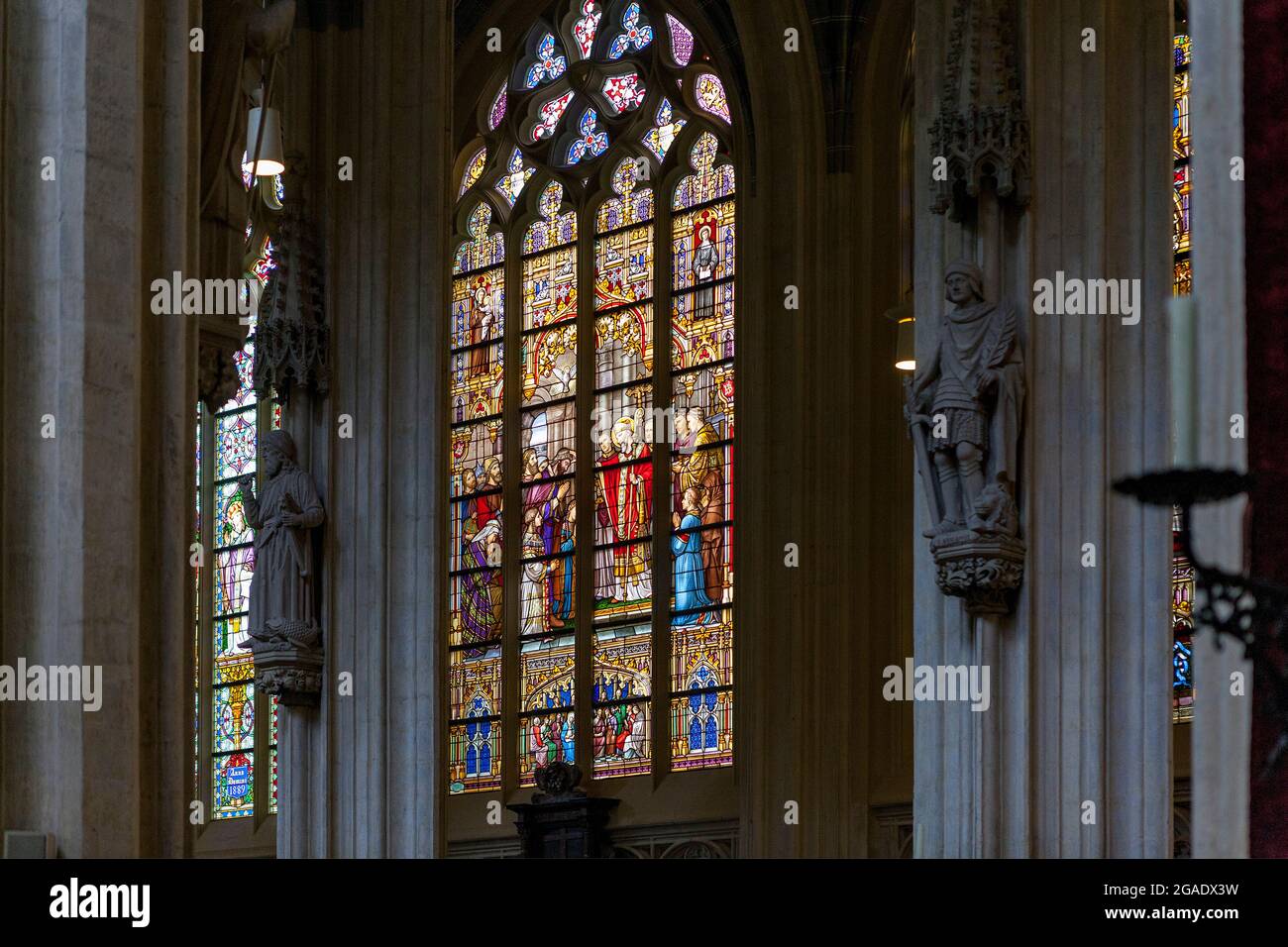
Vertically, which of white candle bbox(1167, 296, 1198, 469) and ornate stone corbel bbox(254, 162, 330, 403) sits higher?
ornate stone corbel bbox(254, 162, 330, 403)

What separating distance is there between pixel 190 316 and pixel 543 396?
13.9 metres

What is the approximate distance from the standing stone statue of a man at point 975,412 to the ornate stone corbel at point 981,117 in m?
0.46

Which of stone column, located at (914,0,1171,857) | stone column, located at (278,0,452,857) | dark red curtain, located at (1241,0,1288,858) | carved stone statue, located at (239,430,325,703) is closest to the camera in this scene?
dark red curtain, located at (1241,0,1288,858)

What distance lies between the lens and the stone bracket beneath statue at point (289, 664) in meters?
16.3

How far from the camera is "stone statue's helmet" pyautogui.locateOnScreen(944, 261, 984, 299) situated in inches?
560

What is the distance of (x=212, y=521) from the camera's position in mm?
25344

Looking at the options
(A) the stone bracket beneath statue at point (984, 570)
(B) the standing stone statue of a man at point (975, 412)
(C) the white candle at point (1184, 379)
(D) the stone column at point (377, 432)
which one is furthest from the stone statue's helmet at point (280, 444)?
(C) the white candle at point (1184, 379)

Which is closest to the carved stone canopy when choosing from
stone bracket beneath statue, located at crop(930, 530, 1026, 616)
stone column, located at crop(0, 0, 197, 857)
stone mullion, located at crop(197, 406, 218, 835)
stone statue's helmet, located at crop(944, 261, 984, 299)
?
stone statue's helmet, located at crop(944, 261, 984, 299)

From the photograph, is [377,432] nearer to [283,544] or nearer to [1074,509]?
[283,544]

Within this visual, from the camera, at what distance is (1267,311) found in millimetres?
5004

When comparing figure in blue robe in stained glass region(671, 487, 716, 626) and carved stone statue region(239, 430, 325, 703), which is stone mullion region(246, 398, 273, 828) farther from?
carved stone statue region(239, 430, 325, 703)

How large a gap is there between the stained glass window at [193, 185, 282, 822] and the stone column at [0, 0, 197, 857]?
47.1ft

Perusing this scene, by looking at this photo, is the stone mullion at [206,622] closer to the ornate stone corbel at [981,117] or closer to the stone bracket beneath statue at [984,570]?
the ornate stone corbel at [981,117]
